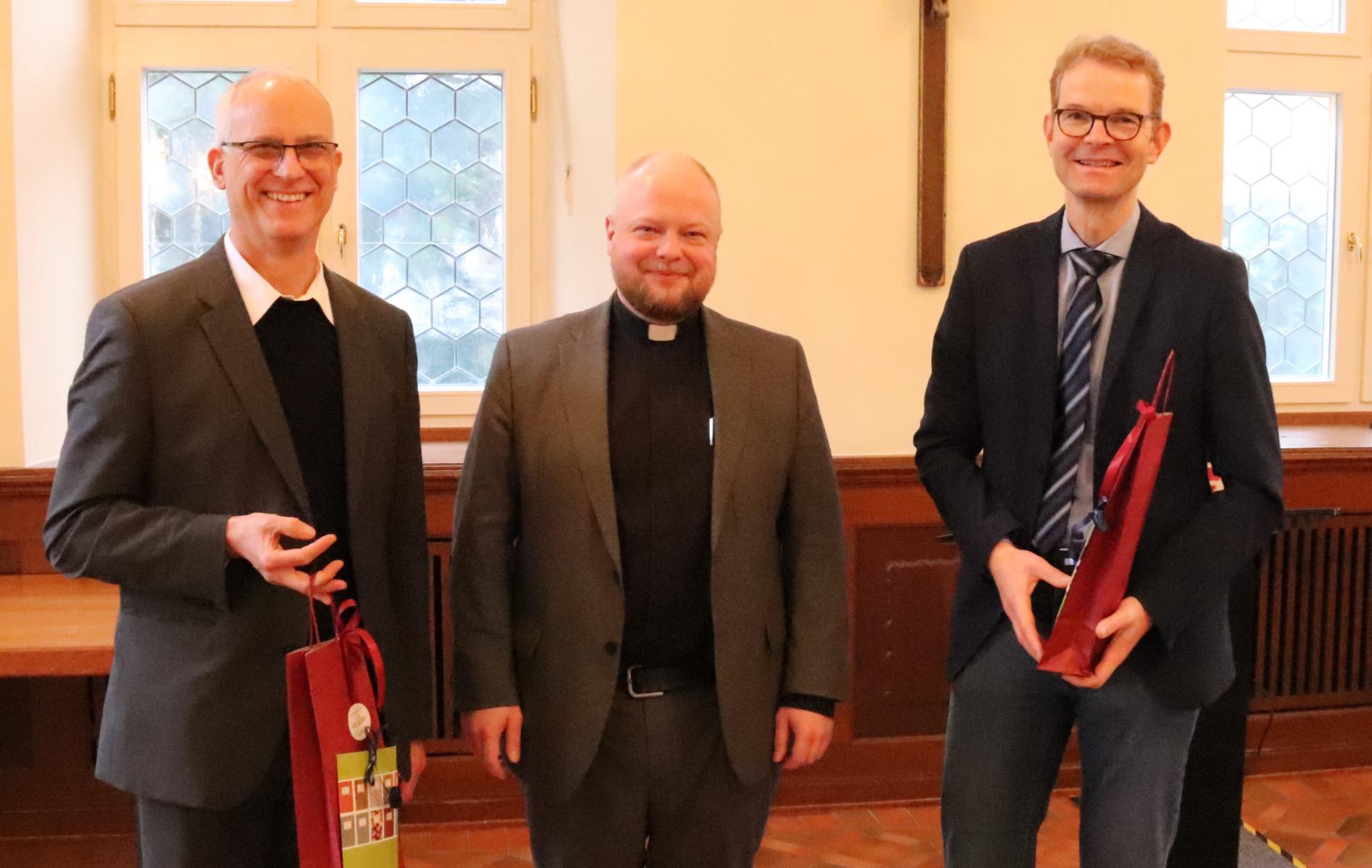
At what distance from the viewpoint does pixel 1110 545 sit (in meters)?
1.72

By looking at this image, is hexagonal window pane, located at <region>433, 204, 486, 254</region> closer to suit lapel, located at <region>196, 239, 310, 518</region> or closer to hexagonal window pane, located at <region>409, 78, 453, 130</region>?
hexagonal window pane, located at <region>409, 78, 453, 130</region>

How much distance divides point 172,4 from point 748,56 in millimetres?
A: 1821

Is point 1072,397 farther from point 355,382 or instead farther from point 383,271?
point 383,271

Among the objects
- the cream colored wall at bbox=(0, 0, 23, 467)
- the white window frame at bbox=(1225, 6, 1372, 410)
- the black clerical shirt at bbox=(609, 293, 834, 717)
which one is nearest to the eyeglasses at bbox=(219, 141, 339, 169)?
the black clerical shirt at bbox=(609, 293, 834, 717)

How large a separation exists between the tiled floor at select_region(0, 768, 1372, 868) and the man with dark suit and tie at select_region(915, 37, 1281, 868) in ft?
5.11

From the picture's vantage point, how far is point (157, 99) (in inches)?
158

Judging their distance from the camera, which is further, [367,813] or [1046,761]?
[1046,761]

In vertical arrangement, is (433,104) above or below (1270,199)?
above

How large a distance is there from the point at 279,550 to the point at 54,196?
8.56 feet

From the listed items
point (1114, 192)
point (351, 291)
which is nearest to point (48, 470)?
point (351, 291)

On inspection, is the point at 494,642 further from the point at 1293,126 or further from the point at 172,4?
the point at 1293,126

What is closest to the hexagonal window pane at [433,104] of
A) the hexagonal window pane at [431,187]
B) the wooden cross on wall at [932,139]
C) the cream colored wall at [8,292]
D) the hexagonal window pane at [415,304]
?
the hexagonal window pane at [431,187]

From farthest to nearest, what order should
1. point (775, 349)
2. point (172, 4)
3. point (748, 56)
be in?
point (172, 4) < point (748, 56) < point (775, 349)

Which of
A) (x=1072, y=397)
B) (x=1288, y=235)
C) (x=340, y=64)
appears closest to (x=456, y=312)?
(x=340, y=64)
